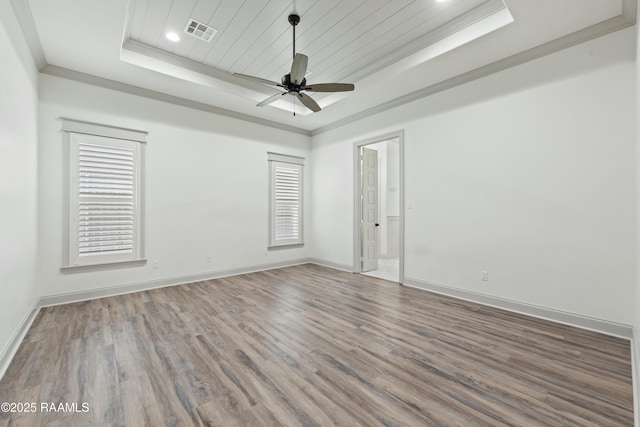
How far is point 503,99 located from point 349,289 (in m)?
3.31

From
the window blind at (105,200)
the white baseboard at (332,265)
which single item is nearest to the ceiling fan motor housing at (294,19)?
the window blind at (105,200)

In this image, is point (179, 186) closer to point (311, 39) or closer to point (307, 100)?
point (307, 100)

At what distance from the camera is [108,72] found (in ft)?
12.2

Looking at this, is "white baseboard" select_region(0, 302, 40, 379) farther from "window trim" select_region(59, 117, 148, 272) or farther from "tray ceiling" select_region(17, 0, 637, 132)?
"tray ceiling" select_region(17, 0, 637, 132)

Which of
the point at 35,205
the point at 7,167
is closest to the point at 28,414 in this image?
the point at 7,167

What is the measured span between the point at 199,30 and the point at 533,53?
3845mm

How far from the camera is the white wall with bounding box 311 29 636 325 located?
272 cm

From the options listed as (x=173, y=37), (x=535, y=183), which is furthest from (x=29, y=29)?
(x=535, y=183)

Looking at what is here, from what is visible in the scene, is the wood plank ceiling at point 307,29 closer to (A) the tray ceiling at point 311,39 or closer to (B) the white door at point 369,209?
(A) the tray ceiling at point 311,39

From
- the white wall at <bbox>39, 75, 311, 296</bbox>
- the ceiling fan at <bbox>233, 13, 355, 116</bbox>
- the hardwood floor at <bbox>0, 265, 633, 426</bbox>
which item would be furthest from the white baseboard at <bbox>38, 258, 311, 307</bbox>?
the ceiling fan at <bbox>233, 13, 355, 116</bbox>

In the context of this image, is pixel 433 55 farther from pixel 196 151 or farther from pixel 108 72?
pixel 108 72

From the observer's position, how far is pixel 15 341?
2.43 metres

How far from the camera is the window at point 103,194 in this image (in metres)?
3.67

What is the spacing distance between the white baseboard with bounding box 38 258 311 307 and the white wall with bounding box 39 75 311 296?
0.05m
